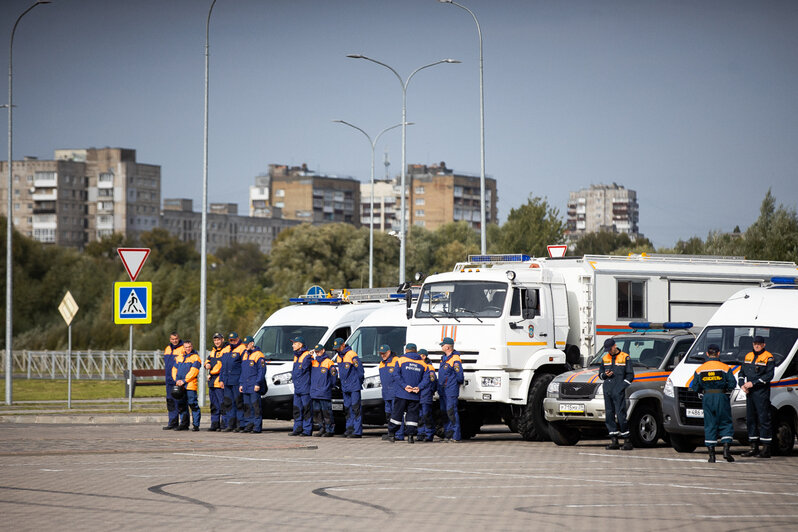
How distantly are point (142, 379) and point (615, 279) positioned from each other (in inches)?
1075

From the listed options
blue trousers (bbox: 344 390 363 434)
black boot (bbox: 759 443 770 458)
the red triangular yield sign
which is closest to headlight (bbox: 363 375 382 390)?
blue trousers (bbox: 344 390 363 434)

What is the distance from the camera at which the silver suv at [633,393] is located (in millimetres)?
20016

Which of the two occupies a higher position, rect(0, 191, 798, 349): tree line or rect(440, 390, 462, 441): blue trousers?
rect(0, 191, 798, 349): tree line

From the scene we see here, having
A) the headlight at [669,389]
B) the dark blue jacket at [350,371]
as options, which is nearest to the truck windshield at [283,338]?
the dark blue jacket at [350,371]

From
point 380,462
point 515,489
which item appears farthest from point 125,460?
point 515,489

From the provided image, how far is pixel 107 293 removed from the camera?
240ft

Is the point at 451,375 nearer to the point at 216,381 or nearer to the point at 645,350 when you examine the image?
the point at 645,350

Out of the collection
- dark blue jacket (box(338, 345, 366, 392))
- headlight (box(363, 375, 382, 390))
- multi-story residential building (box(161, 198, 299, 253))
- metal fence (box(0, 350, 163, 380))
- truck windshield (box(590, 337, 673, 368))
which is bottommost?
metal fence (box(0, 350, 163, 380))

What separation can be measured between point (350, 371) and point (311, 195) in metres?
171

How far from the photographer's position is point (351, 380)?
71.2 feet

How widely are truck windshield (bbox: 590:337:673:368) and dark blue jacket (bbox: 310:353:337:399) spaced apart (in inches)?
186

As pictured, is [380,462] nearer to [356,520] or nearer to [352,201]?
[356,520]

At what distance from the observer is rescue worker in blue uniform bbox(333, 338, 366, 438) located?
21656 millimetres

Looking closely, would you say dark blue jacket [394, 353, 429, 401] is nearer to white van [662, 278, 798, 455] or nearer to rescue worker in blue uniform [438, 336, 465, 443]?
rescue worker in blue uniform [438, 336, 465, 443]
